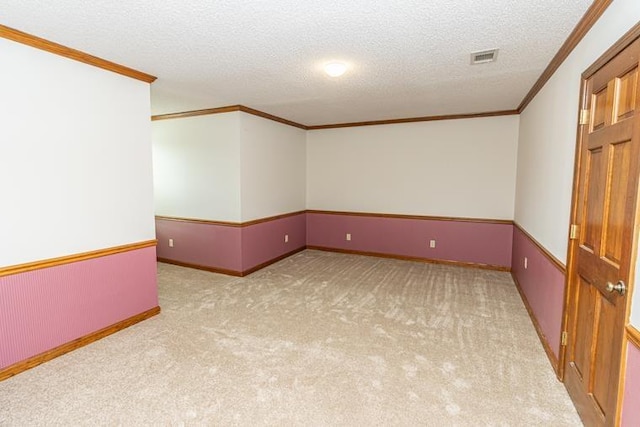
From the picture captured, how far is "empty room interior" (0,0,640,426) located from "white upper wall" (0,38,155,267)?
0.5 inches

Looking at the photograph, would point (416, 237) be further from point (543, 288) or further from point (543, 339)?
point (543, 339)

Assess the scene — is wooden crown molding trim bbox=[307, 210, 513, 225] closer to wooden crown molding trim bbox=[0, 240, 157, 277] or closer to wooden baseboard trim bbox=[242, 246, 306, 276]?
wooden baseboard trim bbox=[242, 246, 306, 276]

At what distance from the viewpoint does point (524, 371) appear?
2.41m

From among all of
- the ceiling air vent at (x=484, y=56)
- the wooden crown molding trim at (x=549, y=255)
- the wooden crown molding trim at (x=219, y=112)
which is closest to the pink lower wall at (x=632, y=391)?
the wooden crown molding trim at (x=549, y=255)

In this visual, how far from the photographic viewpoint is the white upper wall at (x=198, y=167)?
4.61 m

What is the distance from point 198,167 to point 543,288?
4.38 m

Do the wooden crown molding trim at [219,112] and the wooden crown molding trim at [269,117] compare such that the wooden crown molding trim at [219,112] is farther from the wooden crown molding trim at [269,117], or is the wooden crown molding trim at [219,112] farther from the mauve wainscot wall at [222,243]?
the mauve wainscot wall at [222,243]

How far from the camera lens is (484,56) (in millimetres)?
2707

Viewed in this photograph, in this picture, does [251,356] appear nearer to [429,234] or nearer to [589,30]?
[589,30]

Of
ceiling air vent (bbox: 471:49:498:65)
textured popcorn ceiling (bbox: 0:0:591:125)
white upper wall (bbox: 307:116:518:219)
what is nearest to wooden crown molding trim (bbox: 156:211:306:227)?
white upper wall (bbox: 307:116:518:219)

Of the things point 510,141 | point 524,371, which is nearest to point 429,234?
point 510,141

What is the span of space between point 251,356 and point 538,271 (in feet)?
8.75

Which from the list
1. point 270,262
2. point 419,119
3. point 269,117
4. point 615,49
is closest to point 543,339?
point 615,49

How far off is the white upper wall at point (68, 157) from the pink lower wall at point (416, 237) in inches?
139
